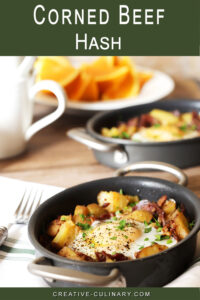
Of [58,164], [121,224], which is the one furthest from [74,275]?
[58,164]

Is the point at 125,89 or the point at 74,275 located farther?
the point at 125,89

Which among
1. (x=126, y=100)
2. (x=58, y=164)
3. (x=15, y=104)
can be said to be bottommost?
(x=58, y=164)

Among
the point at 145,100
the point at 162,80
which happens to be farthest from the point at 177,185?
the point at 162,80

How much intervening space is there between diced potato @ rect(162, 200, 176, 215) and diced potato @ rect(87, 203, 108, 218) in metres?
0.18

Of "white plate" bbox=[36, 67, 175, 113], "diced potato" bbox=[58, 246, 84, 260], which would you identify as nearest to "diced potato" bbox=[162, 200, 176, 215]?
"diced potato" bbox=[58, 246, 84, 260]

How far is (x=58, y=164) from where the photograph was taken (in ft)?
7.14

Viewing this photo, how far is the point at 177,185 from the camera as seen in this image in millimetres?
1543

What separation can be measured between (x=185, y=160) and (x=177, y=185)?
47cm

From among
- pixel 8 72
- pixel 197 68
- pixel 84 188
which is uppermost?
pixel 8 72

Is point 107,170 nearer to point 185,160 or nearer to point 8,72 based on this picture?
point 185,160

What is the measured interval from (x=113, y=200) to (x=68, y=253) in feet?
0.95

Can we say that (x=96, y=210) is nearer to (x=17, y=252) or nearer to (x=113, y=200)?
(x=113, y=200)

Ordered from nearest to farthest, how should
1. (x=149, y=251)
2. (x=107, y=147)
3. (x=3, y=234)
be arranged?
(x=149, y=251) < (x=3, y=234) < (x=107, y=147)

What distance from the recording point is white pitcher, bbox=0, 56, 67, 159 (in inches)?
83.8
